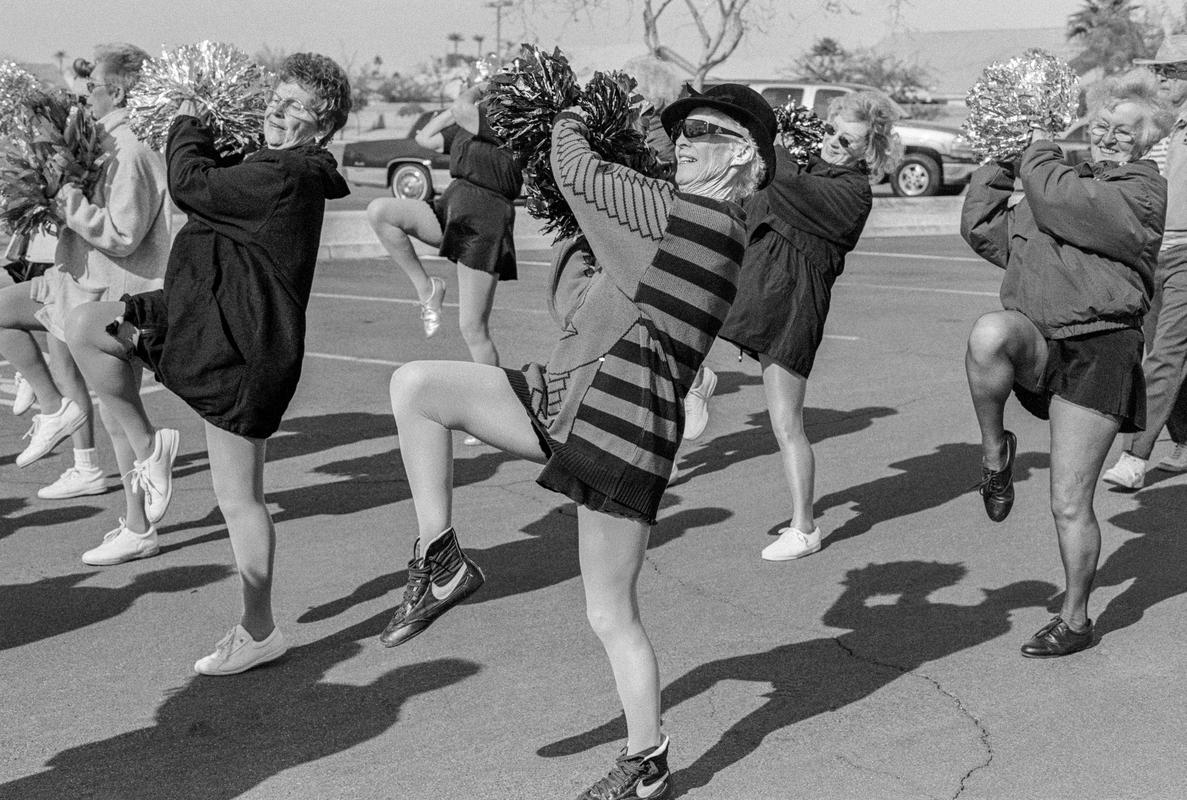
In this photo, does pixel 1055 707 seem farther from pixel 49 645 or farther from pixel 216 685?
pixel 49 645

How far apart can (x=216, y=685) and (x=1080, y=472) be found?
284cm

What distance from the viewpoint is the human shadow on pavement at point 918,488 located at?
6516 millimetres

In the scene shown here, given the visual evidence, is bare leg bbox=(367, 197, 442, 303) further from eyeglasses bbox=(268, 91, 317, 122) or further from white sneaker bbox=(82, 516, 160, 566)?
eyeglasses bbox=(268, 91, 317, 122)

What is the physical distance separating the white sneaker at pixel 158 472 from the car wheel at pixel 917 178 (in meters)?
21.4

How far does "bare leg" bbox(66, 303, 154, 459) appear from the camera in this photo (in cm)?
512

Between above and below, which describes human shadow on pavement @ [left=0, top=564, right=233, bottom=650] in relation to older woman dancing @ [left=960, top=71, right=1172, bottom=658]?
below

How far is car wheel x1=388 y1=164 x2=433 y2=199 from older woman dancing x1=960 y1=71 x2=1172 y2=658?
19994mm

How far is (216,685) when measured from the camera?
4434 millimetres

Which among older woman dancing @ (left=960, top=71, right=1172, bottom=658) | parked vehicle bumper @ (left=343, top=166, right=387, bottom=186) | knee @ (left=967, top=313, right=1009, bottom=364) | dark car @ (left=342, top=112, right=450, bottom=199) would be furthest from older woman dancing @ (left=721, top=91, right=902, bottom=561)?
parked vehicle bumper @ (left=343, top=166, right=387, bottom=186)

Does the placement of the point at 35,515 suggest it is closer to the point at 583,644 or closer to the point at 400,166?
the point at 583,644

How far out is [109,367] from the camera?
5.21 metres

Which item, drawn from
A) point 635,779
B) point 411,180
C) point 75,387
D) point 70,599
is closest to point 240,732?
point 635,779

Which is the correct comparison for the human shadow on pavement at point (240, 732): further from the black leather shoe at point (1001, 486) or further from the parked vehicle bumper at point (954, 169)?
the parked vehicle bumper at point (954, 169)

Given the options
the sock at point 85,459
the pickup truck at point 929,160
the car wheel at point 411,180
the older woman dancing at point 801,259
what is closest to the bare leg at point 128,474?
the sock at point 85,459
